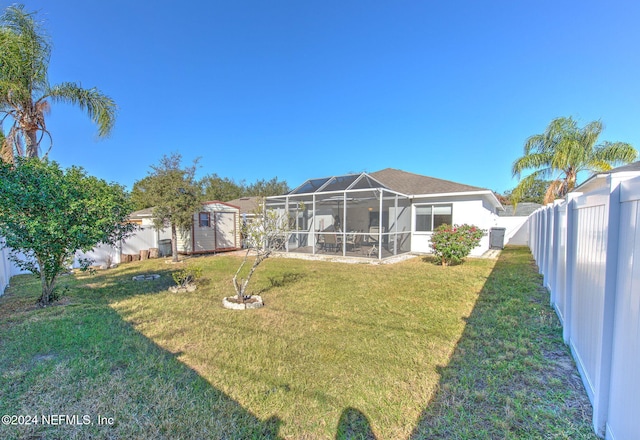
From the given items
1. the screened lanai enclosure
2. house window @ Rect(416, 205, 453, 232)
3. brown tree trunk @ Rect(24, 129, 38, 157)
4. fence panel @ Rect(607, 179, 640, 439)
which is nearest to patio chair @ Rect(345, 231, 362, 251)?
the screened lanai enclosure

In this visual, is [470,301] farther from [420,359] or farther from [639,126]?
[639,126]

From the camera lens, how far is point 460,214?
11711mm

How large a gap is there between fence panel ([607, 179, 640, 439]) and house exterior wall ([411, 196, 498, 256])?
10227mm

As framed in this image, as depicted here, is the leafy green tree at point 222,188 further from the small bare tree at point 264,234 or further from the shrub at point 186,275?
the small bare tree at point 264,234

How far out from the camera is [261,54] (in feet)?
40.7

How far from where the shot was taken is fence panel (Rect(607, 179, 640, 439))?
4.63ft

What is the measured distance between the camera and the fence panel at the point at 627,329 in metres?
1.41

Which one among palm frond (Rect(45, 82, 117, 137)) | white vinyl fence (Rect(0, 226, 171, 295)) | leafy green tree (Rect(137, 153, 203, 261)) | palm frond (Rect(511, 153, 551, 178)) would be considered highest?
palm frond (Rect(45, 82, 117, 137))

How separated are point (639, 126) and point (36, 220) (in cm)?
2061

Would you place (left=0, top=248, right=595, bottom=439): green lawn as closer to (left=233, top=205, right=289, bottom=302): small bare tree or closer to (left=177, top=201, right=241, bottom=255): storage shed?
(left=233, top=205, right=289, bottom=302): small bare tree

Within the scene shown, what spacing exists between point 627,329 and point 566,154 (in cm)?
1495

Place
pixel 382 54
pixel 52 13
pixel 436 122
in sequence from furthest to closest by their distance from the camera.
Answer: pixel 436 122
pixel 382 54
pixel 52 13

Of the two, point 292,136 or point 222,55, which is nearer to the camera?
point 222,55

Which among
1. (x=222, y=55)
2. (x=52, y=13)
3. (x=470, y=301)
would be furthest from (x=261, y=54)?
(x=470, y=301)
